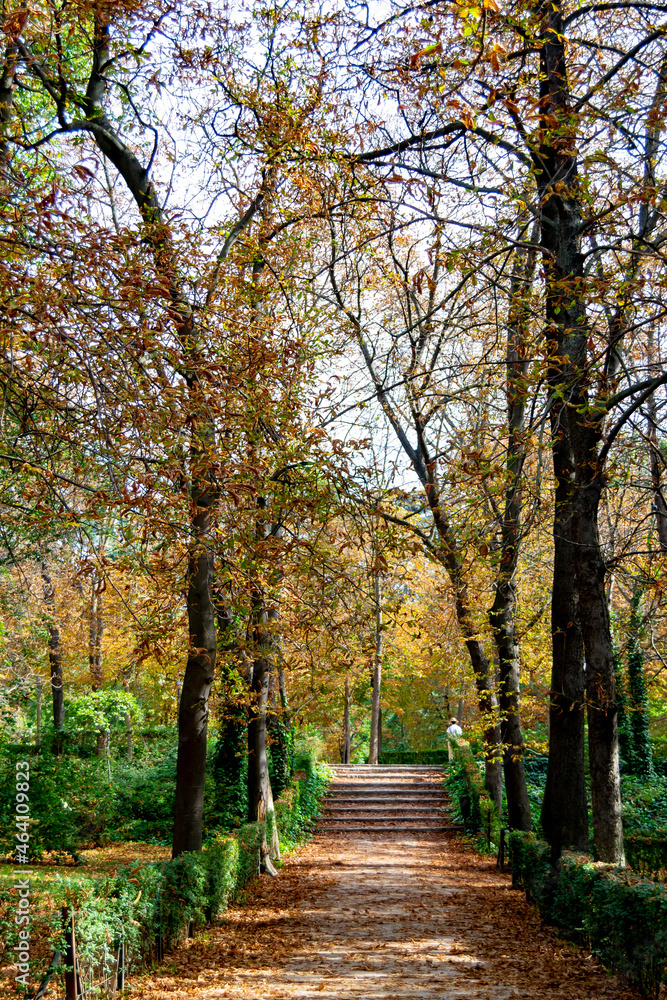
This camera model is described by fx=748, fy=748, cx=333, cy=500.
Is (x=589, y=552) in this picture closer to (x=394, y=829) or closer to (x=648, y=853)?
(x=648, y=853)

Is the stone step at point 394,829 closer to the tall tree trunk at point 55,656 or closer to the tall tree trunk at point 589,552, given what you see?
the tall tree trunk at point 55,656

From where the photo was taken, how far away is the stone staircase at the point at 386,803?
17.6 m

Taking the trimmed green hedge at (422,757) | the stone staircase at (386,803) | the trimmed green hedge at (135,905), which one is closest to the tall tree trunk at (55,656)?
the stone staircase at (386,803)

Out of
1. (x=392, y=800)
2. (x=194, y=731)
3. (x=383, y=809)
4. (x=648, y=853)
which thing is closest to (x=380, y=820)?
(x=383, y=809)

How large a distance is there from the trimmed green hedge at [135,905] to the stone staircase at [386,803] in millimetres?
8071

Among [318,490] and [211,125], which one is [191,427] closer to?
[318,490]

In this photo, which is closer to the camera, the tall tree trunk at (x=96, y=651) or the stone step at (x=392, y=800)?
the stone step at (x=392, y=800)

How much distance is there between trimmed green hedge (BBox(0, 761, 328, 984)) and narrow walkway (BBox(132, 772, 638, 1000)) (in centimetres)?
28

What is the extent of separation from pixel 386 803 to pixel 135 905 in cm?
1374

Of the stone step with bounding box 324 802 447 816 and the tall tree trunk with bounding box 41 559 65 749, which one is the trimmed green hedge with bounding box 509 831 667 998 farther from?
the tall tree trunk with bounding box 41 559 65 749

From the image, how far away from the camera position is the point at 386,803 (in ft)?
63.3

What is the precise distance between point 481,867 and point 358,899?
3419 millimetres

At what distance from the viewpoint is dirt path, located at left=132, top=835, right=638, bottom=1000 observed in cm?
635

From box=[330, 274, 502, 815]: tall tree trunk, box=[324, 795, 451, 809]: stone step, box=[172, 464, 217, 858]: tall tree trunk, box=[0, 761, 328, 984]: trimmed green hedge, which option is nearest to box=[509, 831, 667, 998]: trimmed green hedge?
box=[330, 274, 502, 815]: tall tree trunk
